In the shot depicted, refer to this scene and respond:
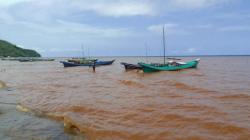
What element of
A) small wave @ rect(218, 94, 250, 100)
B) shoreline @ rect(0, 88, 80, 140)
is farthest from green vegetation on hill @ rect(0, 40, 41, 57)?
shoreline @ rect(0, 88, 80, 140)

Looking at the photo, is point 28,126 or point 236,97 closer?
point 28,126

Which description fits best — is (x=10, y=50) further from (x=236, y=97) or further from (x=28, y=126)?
(x=28, y=126)

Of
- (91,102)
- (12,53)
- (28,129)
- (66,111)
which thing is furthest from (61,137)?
(12,53)

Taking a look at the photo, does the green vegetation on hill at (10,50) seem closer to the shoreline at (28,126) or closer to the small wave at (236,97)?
the small wave at (236,97)

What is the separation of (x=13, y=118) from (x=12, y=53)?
6718 inches

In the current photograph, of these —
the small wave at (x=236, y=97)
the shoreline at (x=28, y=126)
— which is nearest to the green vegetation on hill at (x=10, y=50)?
the small wave at (x=236, y=97)

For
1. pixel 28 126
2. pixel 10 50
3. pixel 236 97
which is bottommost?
pixel 236 97

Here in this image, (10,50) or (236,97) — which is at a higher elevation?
(10,50)

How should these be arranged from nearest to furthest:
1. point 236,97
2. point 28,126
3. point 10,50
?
1. point 28,126
2. point 236,97
3. point 10,50

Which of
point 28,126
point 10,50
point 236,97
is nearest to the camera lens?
point 28,126

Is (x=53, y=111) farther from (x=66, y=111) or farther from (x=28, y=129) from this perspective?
(x=28, y=129)

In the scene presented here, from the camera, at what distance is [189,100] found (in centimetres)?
1627

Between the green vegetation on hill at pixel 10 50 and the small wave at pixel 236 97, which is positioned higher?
the green vegetation on hill at pixel 10 50

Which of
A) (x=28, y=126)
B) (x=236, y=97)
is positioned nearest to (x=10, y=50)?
(x=236, y=97)
